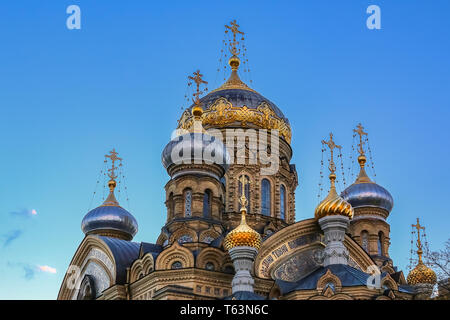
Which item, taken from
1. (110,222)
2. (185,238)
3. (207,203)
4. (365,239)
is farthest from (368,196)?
(110,222)

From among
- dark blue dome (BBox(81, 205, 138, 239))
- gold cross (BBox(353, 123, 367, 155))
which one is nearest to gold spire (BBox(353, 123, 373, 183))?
gold cross (BBox(353, 123, 367, 155))

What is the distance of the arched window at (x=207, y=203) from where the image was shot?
20.3 m

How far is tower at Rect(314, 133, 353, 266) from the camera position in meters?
18.3

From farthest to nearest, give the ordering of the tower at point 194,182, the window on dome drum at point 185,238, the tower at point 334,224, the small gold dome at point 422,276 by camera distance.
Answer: the small gold dome at point 422,276 < the tower at point 194,182 < the window on dome drum at point 185,238 < the tower at point 334,224

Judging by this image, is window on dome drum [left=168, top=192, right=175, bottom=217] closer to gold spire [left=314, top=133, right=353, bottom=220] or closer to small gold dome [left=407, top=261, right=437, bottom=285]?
gold spire [left=314, top=133, right=353, bottom=220]

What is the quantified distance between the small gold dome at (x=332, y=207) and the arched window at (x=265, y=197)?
13.4 feet

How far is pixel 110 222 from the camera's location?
80.9 ft

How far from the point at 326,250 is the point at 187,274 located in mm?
3307

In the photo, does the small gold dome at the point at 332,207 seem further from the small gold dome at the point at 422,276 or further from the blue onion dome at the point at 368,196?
the blue onion dome at the point at 368,196

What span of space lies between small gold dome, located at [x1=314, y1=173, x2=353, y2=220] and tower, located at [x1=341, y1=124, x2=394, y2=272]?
5005mm

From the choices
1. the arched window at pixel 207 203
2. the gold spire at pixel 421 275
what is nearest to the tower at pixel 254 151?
the arched window at pixel 207 203

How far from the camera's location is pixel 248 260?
1770 centimetres

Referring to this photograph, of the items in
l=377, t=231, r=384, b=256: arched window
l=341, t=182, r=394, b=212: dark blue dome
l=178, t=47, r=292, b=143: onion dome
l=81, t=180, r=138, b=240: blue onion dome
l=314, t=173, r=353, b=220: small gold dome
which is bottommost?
l=314, t=173, r=353, b=220: small gold dome
